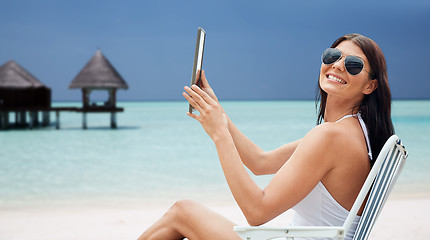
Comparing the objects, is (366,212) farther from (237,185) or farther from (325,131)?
(237,185)

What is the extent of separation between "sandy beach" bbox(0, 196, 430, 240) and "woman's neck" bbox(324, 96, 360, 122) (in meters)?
2.55

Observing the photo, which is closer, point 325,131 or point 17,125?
point 325,131

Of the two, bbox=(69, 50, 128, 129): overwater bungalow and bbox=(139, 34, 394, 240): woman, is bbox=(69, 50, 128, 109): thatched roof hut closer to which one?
bbox=(69, 50, 128, 129): overwater bungalow

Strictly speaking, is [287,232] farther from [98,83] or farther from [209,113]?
[98,83]

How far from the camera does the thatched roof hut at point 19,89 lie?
23.0 meters

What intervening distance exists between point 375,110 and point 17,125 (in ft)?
95.0

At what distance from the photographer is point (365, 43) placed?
1515 mm

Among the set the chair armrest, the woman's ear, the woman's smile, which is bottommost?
the chair armrest

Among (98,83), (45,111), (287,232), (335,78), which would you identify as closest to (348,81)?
(335,78)

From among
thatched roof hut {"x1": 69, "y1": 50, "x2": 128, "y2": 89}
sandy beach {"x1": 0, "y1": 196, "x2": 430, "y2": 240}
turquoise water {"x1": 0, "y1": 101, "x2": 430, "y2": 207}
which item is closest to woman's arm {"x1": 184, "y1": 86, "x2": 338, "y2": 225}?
sandy beach {"x1": 0, "y1": 196, "x2": 430, "y2": 240}

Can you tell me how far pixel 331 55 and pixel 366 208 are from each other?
53 centimetres

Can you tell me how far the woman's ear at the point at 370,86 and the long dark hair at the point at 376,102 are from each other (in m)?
0.01

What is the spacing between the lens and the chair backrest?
133 centimetres

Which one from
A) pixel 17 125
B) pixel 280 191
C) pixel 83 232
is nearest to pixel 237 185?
pixel 280 191
